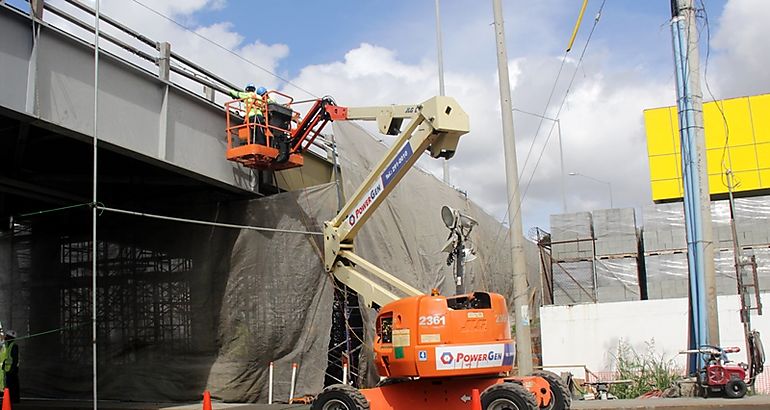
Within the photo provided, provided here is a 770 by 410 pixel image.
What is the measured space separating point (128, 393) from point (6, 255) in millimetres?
6717

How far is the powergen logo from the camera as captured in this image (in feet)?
36.7

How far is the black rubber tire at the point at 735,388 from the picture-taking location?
47.4ft

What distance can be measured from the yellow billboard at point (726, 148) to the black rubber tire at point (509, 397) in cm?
1997

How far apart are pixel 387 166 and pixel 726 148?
1935 centimetres

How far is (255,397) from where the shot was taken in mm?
17609

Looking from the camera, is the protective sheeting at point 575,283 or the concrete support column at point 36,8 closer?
the concrete support column at point 36,8

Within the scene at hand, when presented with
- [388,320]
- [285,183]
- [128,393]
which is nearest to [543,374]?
[388,320]

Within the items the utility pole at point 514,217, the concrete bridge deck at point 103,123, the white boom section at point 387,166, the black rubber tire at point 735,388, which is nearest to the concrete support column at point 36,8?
the concrete bridge deck at point 103,123

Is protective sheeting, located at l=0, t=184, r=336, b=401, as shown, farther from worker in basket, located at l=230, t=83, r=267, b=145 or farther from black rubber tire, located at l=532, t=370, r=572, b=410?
black rubber tire, located at l=532, t=370, r=572, b=410

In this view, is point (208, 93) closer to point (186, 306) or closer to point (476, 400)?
point (186, 306)

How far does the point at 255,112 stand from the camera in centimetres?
1593

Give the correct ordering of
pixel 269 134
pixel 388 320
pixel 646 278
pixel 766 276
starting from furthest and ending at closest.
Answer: pixel 646 278 < pixel 766 276 < pixel 269 134 < pixel 388 320

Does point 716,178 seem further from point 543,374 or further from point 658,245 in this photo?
point 543,374

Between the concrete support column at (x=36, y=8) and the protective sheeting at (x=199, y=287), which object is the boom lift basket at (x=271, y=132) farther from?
the concrete support column at (x=36, y=8)
